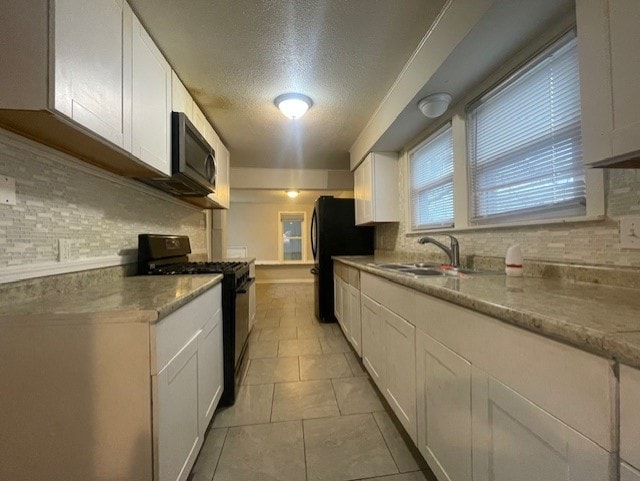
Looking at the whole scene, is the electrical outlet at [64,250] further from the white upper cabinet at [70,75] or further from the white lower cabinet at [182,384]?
the white lower cabinet at [182,384]

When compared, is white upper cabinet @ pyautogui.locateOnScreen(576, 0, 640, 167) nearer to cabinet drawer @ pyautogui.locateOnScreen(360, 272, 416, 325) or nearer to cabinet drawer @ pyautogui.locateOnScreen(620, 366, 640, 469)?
cabinet drawer @ pyautogui.locateOnScreen(620, 366, 640, 469)

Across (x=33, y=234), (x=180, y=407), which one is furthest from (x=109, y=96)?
(x=180, y=407)

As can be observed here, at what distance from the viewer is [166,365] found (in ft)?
3.13

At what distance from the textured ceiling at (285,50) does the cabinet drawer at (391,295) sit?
1.46 m

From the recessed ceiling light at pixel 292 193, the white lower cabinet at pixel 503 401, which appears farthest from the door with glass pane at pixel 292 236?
the white lower cabinet at pixel 503 401

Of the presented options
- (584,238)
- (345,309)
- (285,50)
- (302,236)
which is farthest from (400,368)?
(302,236)

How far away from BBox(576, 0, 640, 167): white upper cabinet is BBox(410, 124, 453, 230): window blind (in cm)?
134

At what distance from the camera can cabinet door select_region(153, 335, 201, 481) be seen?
2.96 ft

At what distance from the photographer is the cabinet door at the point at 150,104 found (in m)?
1.38

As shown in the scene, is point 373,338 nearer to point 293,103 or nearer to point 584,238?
point 584,238

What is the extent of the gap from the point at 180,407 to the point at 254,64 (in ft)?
6.58

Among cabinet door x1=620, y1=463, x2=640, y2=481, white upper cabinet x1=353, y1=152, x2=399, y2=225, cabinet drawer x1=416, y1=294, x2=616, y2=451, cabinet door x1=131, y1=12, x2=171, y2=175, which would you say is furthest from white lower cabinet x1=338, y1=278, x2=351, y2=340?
cabinet door x1=620, y1=463, x2=640, y2=481

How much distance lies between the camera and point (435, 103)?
1814 millimetres

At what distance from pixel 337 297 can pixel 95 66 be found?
2.95 m
